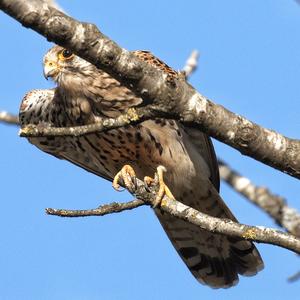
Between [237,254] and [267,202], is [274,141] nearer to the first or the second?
[267,202]

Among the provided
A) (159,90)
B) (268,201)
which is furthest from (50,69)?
(159,90)

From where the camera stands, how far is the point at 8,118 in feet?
20.3

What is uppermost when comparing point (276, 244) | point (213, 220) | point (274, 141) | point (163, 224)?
point (163, 224)

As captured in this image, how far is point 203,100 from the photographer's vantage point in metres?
3.35

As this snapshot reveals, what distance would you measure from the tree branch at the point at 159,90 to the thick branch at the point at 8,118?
3030 millimetres

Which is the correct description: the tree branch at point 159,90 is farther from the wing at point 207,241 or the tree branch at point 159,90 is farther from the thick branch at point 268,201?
the wing at point 207,241

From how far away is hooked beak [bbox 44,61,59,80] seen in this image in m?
5.50

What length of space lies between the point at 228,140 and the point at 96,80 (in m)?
2.04

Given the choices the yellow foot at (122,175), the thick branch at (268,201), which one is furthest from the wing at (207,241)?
the yellow foot at (122,175)

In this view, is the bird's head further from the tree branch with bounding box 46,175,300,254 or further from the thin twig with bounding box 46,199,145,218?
the thin twig with bounding box 46,199,145,218

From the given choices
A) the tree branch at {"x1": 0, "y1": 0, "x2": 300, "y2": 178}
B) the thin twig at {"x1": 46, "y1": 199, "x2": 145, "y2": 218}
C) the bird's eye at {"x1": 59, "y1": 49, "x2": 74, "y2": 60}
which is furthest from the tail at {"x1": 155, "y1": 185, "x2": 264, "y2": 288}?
the tree branch at {"x1": 0, "y1": 0, "x2": 300, "y2": 178}

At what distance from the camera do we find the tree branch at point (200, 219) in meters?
3.16

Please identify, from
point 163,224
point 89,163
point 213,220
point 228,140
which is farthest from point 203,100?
point 163,224

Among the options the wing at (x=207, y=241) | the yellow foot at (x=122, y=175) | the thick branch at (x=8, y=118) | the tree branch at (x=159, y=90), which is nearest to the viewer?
the tree branch at (x=159, y=90)
